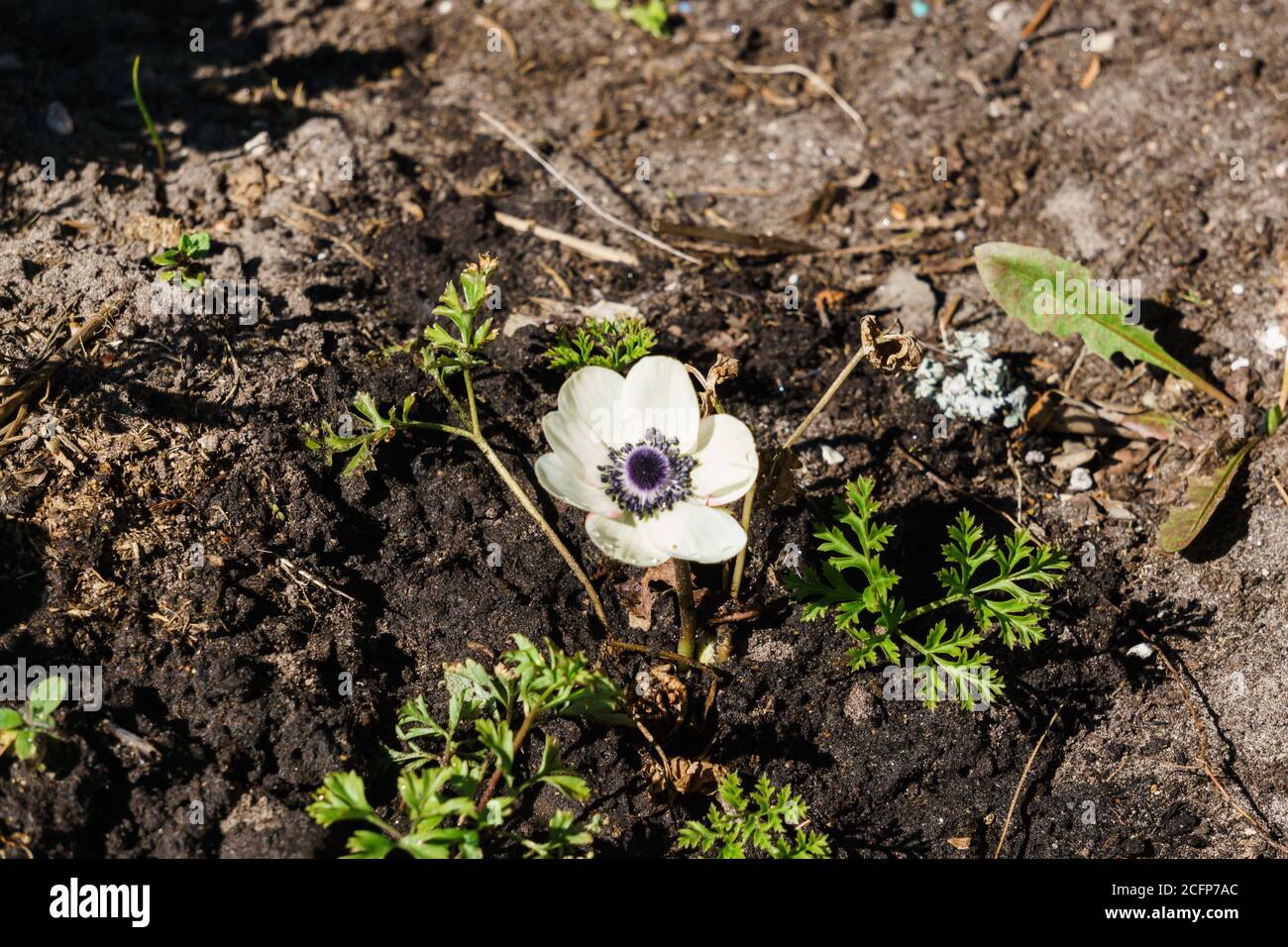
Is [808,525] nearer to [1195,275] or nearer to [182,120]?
[1195,275]

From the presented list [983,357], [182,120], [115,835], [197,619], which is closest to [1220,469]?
[983,357]

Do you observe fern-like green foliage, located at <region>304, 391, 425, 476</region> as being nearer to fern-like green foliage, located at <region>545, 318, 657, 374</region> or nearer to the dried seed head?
fern-like green foliage, located at <region>545, 318, 657, 374</region>

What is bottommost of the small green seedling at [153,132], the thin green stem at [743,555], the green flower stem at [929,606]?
the green flower stem at [929,606]

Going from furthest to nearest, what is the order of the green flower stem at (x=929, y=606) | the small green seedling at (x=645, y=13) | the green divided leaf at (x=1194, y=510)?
1. the small green seedling at (x=645, y=13)
2. the green divided leaf at (x=1194, y=510)
3. the green flower stem at (x=929, y=606)

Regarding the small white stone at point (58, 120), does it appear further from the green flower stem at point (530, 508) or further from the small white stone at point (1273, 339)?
the small white stone at point (1273, 339)

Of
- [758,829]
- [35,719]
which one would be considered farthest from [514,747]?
[35,719]

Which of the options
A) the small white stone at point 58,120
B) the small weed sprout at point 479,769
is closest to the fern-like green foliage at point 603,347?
the small weed sprout at point 479,769

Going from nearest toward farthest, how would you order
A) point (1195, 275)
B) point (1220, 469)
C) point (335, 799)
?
point (335, 799) < point (1220, 469) < point (1195, 275)
